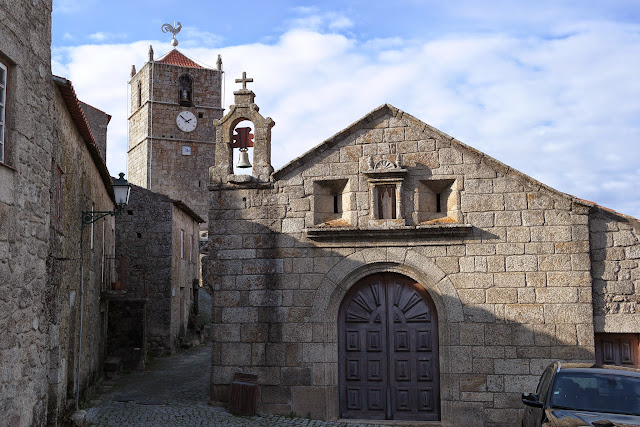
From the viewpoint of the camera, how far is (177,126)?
36.4m

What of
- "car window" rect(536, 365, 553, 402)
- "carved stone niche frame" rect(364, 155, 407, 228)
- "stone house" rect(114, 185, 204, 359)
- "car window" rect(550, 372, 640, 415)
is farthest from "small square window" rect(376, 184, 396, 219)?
"stone house" rect(114, 185, 204, 359)

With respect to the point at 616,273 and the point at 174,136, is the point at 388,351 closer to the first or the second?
the point at 616,273

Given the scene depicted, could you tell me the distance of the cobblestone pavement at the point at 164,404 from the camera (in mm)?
9500

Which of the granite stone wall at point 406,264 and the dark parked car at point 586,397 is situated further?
the granite stone wall at point 406,264

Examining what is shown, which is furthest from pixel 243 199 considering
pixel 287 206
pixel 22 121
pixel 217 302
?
pixel 22 121

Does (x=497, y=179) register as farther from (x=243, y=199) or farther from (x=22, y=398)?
(x=22, y=398)

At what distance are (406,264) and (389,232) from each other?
0.56m

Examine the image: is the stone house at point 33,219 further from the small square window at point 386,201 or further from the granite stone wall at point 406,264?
the small square window at point 386,201

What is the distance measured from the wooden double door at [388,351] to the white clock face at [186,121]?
2810cm

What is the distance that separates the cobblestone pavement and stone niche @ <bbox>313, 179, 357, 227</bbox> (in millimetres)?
3107

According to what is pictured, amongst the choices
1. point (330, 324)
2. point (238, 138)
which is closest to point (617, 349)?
point (330, 324)

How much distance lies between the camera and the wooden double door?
Answer: 9977 mm

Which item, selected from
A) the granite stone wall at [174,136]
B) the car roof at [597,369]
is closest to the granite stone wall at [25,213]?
the car roof at [597,369]

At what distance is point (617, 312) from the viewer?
959cm
